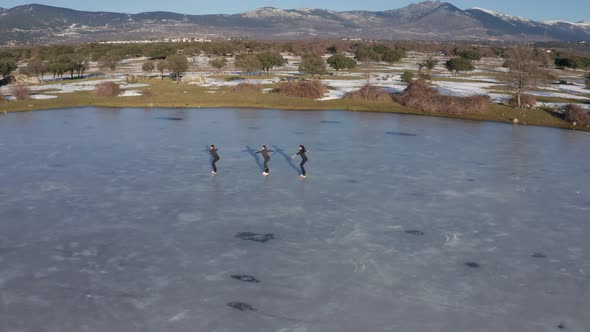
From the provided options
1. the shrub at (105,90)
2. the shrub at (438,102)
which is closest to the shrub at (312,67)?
the shrub at (438,102)

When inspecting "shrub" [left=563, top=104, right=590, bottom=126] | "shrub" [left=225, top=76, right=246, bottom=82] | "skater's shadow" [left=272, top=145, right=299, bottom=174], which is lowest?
"skater's shadow" [left=272, top=145, right=299, bottom=174]

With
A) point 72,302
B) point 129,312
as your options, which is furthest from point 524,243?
point 72,302

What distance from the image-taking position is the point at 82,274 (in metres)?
15.3

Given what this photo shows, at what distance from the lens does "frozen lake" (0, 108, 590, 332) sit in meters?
13.3

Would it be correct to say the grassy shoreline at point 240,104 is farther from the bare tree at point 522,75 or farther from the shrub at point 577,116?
the bare tree at point 522,75

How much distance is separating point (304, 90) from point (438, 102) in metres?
16.6

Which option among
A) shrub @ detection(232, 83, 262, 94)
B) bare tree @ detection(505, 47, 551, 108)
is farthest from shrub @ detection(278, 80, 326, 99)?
bare tree @ detection(505, 47, 551, 108)

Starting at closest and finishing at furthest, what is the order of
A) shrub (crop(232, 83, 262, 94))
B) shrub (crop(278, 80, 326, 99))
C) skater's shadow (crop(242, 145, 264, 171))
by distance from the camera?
skater's shadow (crop(242, 145, 264, 171))
shrub (crop(278, 80, 326, 99))
shrub (crop(232, 83, 262, 94))

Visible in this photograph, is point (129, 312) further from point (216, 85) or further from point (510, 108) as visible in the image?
point (216, 85)

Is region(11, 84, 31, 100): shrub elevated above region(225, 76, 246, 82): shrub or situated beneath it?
situated beneath

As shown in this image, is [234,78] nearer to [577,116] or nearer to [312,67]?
[312,67]

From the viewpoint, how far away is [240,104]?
2130 inches

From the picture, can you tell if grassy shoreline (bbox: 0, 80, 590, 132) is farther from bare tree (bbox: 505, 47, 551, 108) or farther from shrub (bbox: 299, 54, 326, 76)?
shrub (bbox: 299, 54, 326, 76)

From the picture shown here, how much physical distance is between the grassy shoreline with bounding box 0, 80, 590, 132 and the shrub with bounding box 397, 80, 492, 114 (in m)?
0.74
